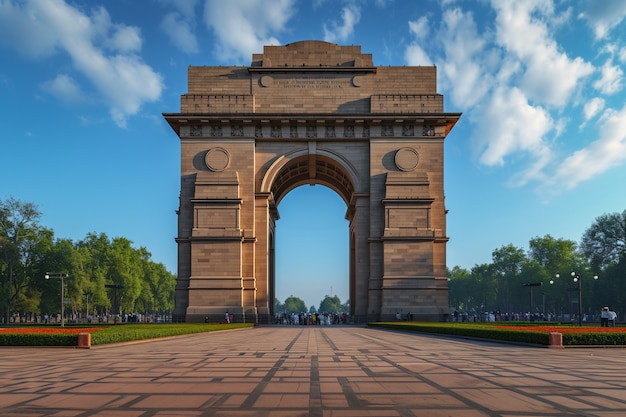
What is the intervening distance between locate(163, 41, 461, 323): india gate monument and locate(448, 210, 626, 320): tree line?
12.5 m

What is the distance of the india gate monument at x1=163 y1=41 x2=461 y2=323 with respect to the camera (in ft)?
145

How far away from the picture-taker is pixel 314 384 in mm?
10547

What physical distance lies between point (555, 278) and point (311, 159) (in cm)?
6165

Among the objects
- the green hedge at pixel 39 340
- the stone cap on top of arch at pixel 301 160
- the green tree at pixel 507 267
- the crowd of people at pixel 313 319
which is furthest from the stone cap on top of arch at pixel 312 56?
the green tree at pixel 507 267

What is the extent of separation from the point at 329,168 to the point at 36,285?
3517 centimetres

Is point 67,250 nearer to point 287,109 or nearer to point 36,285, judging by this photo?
point 36,285

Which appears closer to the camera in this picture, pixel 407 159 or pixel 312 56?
pixel 407 159

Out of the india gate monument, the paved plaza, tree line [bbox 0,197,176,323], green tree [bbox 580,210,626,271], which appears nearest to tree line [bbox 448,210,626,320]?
green tree [bbox 580,210,626,271]

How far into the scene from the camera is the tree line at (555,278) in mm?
72688

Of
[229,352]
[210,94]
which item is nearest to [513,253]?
[210,94]

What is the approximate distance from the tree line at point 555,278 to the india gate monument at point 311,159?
493 inches

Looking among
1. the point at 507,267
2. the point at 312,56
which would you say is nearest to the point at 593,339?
the point at 312,56

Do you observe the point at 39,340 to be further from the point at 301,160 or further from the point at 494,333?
the point at 301,160

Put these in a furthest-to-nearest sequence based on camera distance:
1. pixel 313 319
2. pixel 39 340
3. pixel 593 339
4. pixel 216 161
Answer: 1. pixel 313 319
2. pixel 216 161
3. pixel 39 340
4. pixel 593 339
